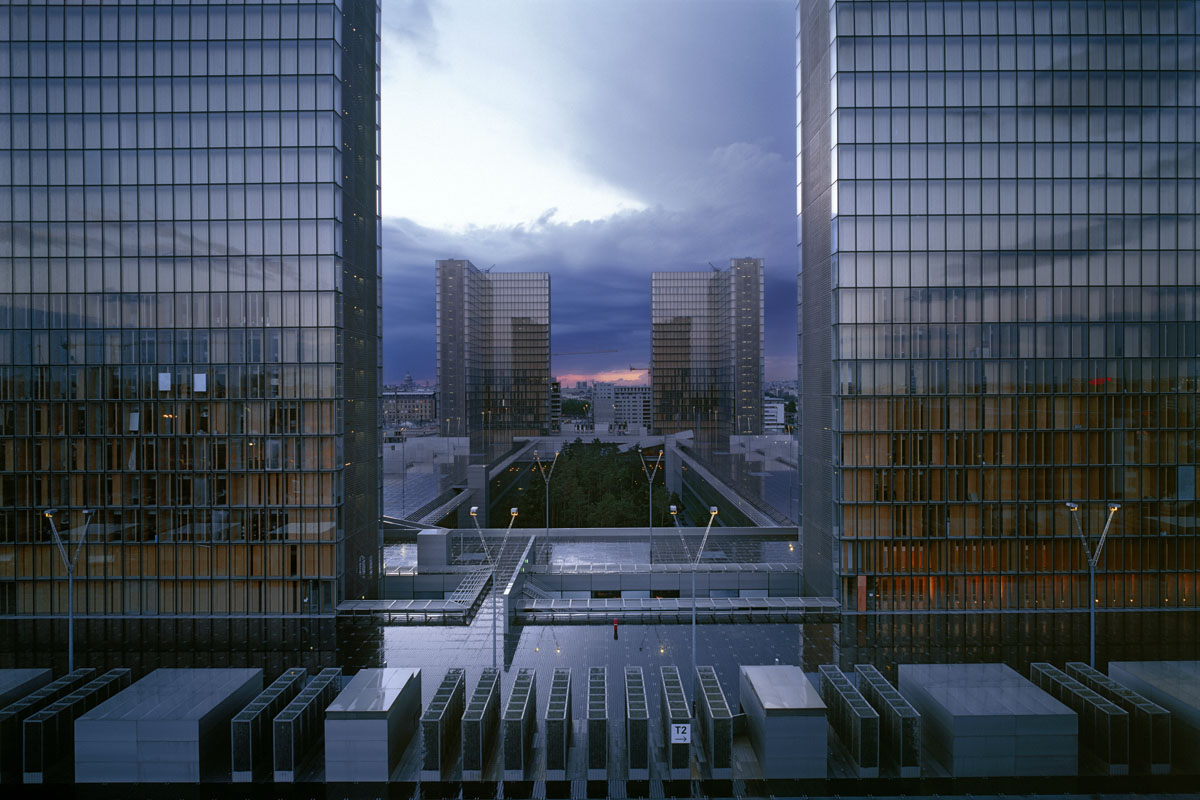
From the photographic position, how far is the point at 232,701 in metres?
19.1

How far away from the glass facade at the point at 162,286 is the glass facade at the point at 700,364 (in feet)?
242

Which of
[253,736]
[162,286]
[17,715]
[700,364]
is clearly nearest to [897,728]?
[253,736]

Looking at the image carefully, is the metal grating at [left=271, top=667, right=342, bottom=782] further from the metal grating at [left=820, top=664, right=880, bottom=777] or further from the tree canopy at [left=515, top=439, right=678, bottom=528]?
the tree canopy at [left=515, top=439, right=678, bottom=528]

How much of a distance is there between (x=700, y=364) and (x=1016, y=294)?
7031 cm

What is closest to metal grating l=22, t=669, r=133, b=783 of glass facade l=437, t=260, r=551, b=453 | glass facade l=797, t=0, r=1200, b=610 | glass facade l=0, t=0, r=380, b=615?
glass facade l=0, t=0, r=380, b=615

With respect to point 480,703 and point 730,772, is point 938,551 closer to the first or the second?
point 730,772

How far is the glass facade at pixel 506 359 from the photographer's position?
94.1 meters

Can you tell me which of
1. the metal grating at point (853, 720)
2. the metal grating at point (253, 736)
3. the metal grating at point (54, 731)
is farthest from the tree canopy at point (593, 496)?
the metal grating at point (54, 731)

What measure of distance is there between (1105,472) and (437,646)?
99.0 feet

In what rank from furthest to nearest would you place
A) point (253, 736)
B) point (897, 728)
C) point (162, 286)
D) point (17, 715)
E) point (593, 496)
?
point (593, 496) < point (162, 286) < point (17, 715) < point (897, 728) < point (253, 736)

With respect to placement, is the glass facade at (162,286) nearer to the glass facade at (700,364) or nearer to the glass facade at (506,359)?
the glass facade at (506,359)

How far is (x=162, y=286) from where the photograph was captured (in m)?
29.5

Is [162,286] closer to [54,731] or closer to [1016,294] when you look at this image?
[54,731]

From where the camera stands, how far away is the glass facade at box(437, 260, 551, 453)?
9412 centimetres
